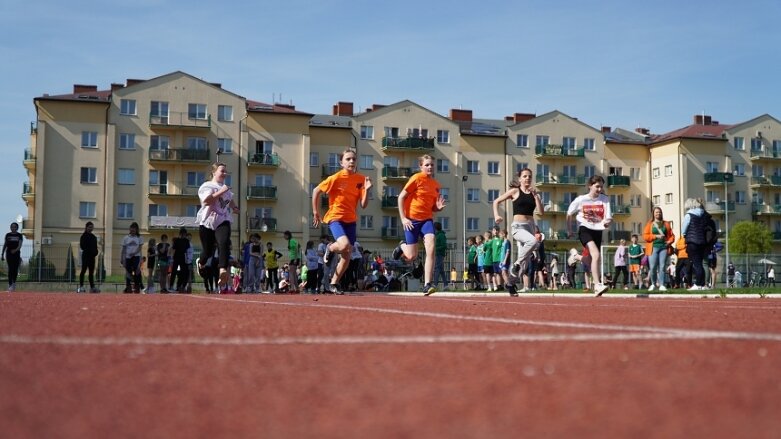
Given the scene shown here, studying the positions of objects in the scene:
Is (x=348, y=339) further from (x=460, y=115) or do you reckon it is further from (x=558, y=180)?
(x=460, y=115)

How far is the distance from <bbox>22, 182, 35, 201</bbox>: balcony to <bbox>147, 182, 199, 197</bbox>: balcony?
9756 mm

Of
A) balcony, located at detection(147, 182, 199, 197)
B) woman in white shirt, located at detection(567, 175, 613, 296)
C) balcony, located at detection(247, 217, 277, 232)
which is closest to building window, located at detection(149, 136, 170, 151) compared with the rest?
balcony, located at detection(147, 182, 199, 197)

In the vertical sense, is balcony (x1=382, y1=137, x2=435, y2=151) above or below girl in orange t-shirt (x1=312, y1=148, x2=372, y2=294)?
above

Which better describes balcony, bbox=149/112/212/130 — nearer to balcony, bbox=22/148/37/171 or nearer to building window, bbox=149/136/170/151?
building window, bbox=149/136/170/151

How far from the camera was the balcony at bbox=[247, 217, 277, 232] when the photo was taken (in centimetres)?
7200

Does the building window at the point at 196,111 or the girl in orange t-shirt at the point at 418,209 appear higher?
the building window at the point at 196,111

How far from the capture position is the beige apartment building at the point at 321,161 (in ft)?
223

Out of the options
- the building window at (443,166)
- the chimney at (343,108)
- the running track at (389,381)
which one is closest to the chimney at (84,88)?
the chimney at (343,108)

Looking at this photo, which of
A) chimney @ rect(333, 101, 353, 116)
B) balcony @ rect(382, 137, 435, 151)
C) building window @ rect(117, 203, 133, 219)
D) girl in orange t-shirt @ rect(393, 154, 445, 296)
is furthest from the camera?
chimney @ rect(333, 101, 353, 116)

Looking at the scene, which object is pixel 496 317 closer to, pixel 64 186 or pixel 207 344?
pixel 207 344

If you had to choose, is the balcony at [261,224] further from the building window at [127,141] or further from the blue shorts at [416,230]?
the blue shorts at [416,230]

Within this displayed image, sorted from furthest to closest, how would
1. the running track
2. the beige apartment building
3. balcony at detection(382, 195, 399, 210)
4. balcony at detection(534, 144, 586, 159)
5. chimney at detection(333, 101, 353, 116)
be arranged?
balcony at detection(534, 144, 586, 159) < chimney at detection(333, 101, 353, 116) < balcony at detection(382, 195, 399, 210) < the beige apartment building < the running track

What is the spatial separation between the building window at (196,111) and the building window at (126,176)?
614 centimetres

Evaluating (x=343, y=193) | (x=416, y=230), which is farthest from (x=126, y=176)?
(x=416, y=230)
